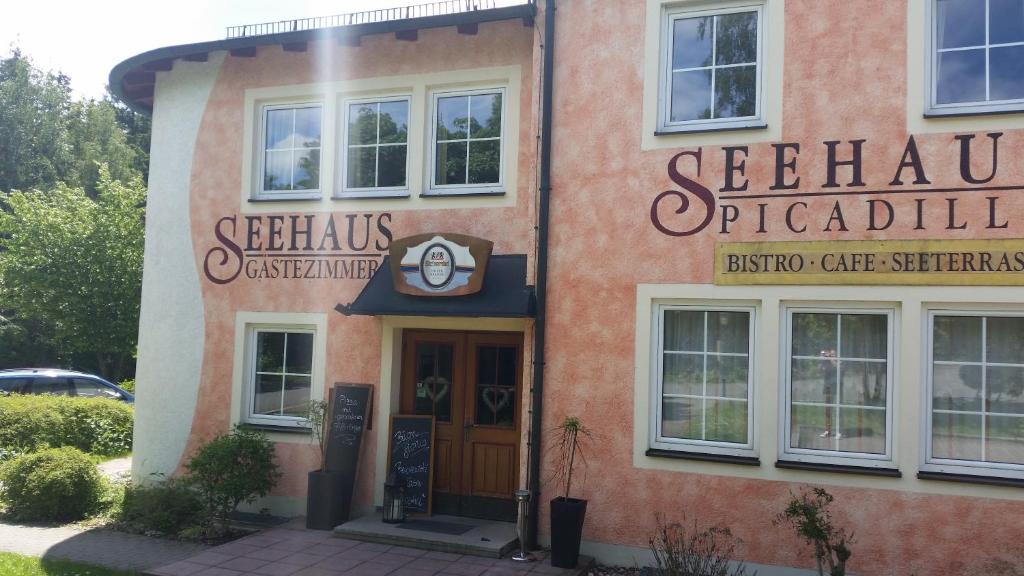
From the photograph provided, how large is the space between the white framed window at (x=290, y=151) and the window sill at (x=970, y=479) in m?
7.45

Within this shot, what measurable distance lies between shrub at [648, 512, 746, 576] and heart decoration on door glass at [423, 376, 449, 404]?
318cm

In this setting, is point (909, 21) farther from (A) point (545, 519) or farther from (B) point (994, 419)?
(A) point (545, 519)

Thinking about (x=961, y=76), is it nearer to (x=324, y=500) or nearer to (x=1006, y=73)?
(x=1006, y=73)

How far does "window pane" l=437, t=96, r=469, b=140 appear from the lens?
32.4 feet

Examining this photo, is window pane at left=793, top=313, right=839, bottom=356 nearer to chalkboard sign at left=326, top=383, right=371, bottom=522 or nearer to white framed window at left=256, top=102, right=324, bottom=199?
chalkboard sign at left=326, top=383, right=371, bottom=522

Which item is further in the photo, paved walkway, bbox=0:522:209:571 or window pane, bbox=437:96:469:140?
window pane, bbox=437:96:469:140

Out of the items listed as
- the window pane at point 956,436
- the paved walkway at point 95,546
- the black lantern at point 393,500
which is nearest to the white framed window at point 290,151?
the black lantern at point 393,500

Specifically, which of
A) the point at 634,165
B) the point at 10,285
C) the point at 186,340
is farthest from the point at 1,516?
the point at 10,285

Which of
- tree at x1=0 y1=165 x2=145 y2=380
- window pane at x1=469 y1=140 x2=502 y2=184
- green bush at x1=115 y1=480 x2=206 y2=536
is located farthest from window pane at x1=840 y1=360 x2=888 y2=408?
tree at x1=0 y1=165 x2=145 y2=380

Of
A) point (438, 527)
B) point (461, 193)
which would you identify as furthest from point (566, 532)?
point (461, 193)

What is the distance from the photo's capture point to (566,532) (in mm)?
7859

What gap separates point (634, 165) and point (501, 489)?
13.2ft

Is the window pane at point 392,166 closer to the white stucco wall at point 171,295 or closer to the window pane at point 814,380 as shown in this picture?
the white stucco wall at point 171,295

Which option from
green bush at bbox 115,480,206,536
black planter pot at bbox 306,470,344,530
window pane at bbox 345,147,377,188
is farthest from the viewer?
window pane at bbox 345,147,377,188
